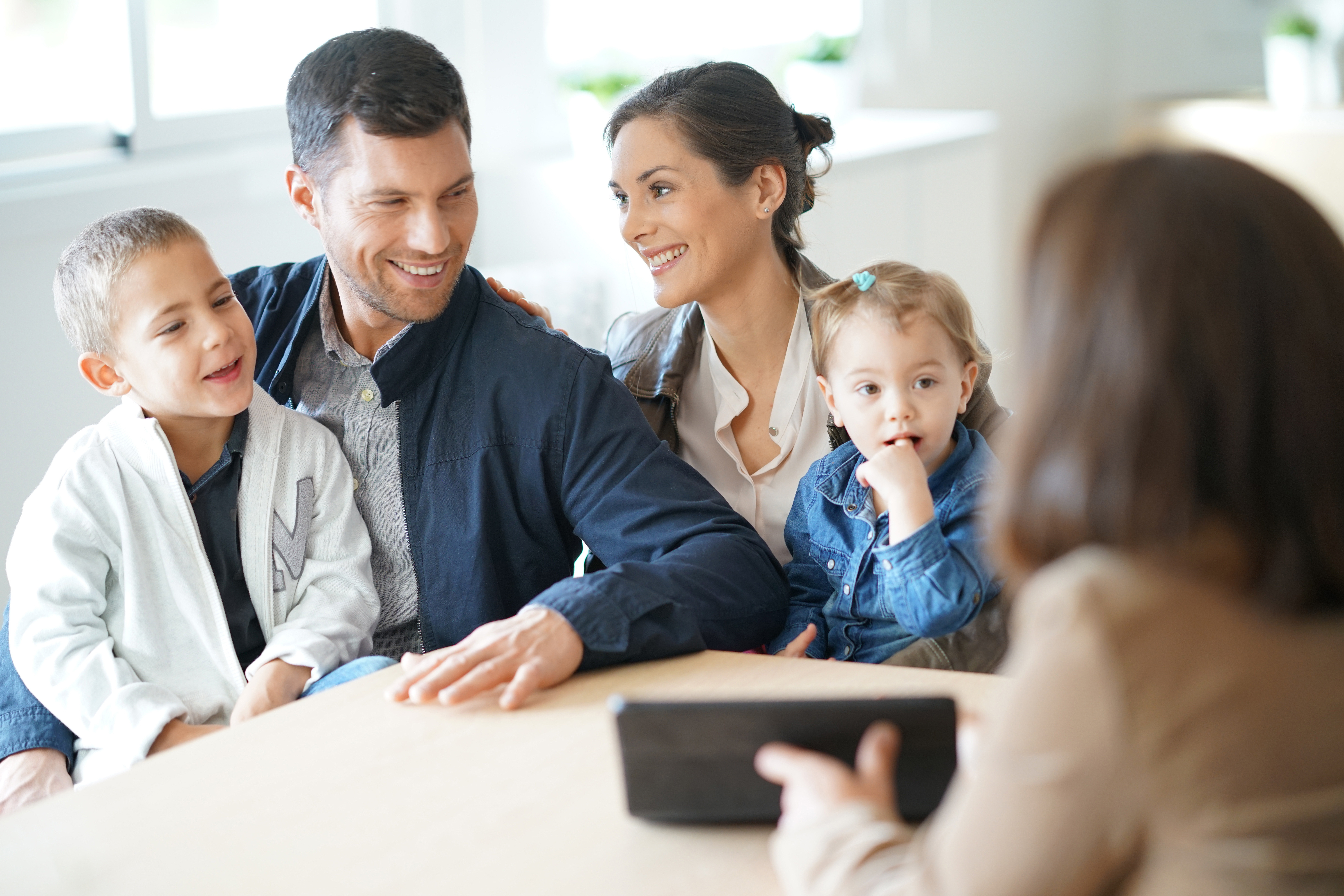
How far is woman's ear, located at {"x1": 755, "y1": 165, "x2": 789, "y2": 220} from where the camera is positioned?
2.16 m

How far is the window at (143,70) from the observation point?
98.4 inches

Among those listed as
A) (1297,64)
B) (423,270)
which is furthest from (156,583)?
(1297,64)

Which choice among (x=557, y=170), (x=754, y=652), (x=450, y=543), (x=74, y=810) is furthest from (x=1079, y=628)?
(x=557, y=170)

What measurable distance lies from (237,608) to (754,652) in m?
0.68

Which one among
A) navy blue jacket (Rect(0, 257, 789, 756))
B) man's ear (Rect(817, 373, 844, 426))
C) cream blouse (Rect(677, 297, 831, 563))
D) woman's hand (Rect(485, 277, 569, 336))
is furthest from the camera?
cream blouse (Rect(677, 297, 831, 563))

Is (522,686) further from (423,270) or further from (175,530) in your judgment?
(423,270)

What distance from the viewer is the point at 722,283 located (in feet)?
6.88

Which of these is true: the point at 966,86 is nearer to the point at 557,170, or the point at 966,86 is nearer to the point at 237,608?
the point at 557,170

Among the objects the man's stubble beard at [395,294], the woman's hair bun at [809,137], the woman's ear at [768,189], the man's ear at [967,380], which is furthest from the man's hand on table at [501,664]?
the woman's hair bun at [809,137]

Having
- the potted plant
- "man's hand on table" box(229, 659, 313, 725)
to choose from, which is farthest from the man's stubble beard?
the potted plant

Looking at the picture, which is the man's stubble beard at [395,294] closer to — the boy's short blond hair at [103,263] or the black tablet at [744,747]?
the boy's short blond hair at [103,263]

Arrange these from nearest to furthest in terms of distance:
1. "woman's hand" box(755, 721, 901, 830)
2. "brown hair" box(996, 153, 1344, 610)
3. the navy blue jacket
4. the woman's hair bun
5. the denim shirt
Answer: "brown hair" box(996, 153, 1344, 610) < "woman's hand" box(755, 721, 901, 830) < the denim shirt < the navy blue jacket < the woman's hair bun

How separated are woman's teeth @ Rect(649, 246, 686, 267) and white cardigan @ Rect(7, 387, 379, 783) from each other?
69cm

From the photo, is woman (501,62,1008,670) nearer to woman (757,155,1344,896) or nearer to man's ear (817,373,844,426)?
man's ear (817,373,844,426)
